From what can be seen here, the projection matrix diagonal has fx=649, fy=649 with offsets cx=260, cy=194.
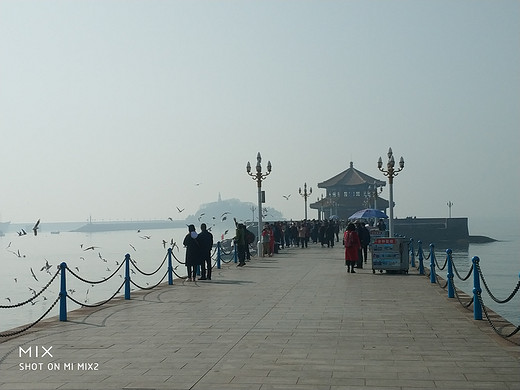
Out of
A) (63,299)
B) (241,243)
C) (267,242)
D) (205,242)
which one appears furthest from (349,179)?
(63,299)

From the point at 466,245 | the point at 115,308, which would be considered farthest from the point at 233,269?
the point at 466,245

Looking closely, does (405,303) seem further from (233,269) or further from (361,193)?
(361,193)

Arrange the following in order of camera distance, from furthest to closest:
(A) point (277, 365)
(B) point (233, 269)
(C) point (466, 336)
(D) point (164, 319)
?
(B) point (233, 269), (D) point (164, 319), (C) point (466, 336), (A) point (277, 365)

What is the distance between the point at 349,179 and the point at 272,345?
87377 millimetres

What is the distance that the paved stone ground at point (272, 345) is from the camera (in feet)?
23.1

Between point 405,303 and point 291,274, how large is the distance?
25.4ft

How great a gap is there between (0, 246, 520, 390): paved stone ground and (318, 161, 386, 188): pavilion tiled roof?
79342mm

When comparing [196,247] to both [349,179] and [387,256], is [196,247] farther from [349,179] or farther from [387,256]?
[349,179]

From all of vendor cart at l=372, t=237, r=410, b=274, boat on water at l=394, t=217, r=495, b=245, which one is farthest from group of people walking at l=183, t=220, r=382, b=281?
boat on water at l=394, t=217, r=495, b=245

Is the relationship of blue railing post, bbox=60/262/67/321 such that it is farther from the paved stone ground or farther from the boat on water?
the boat on water

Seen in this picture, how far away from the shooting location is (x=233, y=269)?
2414 cm

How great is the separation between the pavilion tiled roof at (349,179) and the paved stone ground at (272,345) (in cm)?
7934

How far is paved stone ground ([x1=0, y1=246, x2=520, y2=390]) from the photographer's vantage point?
704 cm

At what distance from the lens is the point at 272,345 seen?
9.02m
